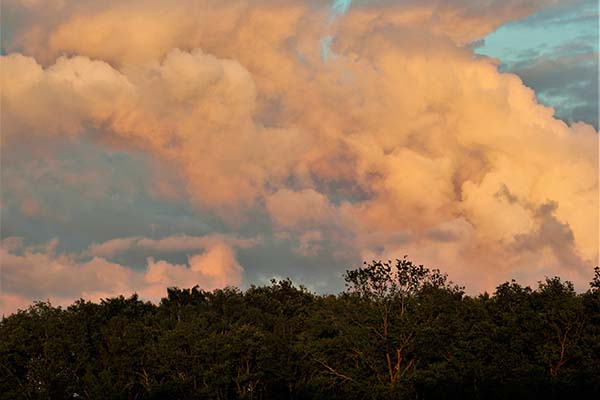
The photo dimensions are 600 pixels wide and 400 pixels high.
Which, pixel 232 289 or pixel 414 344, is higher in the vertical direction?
pixel 232 289


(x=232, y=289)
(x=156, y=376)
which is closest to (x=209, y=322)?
(x=156, y=376)

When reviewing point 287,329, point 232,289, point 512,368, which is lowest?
point 512,368

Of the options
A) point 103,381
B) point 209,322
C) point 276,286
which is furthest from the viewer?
point 276,286

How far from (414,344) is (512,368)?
11114 mm

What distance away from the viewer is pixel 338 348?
4466 inches

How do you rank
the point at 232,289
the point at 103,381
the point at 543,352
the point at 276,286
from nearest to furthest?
1. the point at 543,352
2. the point at 103,381
3. the point at 232,289
4. the point at 276,286

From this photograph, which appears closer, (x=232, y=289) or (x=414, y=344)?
(x=414, y=344)

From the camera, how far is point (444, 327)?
4424 inches

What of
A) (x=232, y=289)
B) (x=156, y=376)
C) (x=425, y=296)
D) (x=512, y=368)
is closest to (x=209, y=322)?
(x=156, y=376)

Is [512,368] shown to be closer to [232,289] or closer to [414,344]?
[414,344]

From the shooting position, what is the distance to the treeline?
108m

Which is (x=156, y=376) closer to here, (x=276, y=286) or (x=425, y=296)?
(x=425, y=296)

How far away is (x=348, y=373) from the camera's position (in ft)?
365

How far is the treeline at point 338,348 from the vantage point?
10794 cm
